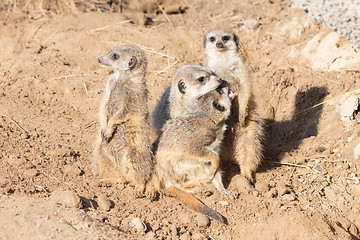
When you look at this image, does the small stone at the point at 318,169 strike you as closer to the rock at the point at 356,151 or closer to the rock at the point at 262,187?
the rock at the point at 356,151

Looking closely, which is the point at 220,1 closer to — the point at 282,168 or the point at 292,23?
the point at 292,23

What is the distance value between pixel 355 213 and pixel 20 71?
434 centimetres

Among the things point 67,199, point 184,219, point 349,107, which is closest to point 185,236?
point 184,219

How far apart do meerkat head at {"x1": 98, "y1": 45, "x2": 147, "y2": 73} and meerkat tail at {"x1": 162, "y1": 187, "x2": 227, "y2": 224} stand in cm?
118

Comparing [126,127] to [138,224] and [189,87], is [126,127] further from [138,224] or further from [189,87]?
[138,224]

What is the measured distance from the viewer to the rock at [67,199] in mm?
3393

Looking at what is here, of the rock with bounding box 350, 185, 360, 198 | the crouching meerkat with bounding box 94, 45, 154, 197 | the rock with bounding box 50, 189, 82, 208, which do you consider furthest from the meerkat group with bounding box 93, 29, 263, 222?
the rock with bounding box 350, 185, 360, 198

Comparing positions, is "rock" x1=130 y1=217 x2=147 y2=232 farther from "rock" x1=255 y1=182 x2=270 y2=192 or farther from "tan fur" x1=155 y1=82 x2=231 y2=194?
"rock" x1=255 y1=182 x2=270 y2=192

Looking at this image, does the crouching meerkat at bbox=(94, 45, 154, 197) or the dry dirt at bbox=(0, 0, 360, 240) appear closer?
the dry dirt at bbox=(0, 0, 360, 240)

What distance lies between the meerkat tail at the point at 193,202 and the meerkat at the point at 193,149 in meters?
0.01

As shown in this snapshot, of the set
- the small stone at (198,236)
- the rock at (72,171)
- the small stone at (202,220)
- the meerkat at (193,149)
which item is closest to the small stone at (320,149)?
the meerkat at (193,149)

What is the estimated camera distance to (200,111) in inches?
172

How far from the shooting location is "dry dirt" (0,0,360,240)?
356 cm

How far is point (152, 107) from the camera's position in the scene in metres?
5.77
